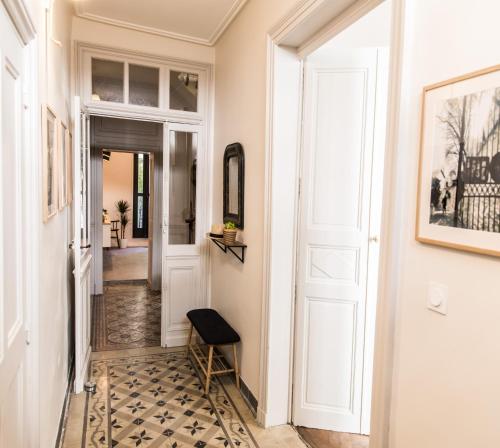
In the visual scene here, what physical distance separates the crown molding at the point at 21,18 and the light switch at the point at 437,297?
5.37ft

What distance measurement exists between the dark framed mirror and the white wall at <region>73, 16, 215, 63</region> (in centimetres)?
115

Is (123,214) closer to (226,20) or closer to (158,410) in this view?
(226,20)

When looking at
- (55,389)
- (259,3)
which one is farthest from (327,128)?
(55,389)

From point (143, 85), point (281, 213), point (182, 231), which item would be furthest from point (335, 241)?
point (143, 85)

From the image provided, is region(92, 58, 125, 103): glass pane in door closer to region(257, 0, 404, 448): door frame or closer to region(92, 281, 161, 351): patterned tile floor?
region(257, 0, 404, 448): door frame

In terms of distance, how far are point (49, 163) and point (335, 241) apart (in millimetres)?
1731

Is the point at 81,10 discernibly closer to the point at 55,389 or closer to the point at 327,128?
the point at 327,128

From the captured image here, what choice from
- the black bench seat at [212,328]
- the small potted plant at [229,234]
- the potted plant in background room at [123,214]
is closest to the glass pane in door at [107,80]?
the small potted plant at [229,234]

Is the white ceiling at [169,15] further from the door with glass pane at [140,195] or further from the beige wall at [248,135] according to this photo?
the door with glass pane at [140,195]

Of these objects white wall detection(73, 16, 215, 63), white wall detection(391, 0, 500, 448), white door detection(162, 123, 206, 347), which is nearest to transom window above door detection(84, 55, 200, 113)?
white wall detection(73, 16, 215, 63)

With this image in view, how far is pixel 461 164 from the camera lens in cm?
114

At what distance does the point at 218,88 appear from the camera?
3.65m

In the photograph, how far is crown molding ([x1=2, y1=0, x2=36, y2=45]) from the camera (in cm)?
118

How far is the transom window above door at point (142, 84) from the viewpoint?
11.4ft
